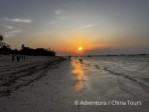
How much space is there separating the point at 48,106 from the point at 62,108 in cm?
62

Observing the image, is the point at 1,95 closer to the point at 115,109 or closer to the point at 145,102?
the point at 115,109

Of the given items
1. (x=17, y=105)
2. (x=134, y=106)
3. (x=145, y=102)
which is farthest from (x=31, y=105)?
(x=145, y=102)

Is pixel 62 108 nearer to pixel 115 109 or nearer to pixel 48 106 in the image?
pixel 48 106

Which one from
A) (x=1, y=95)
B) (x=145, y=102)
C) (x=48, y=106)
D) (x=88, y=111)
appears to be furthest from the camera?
(x=1, y=95)

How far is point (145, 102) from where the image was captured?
31.4 feet

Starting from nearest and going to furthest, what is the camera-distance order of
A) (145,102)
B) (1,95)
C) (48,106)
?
(48,106), (145,102), (1,95)

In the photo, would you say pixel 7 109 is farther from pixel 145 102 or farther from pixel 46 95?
pixel 145 102

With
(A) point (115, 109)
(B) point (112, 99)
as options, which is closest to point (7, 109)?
(A) point (115, 109)

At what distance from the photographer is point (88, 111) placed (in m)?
8.02

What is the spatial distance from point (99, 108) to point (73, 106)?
1.08 m

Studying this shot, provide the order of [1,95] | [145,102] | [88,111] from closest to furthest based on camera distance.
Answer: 1. [88,111]
2. [145,102]
3. [1,95]

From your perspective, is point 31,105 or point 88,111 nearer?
point 88,111

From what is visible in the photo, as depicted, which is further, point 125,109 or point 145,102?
point 145,102

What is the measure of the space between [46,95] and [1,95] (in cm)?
224
